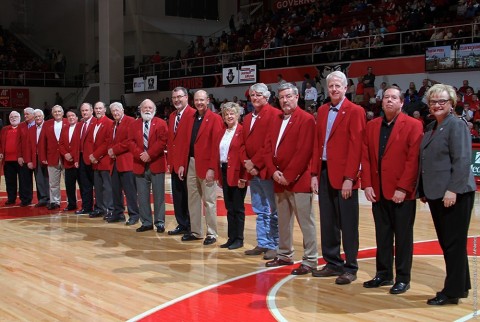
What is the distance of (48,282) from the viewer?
5.79 m

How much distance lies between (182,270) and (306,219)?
137 centimetres

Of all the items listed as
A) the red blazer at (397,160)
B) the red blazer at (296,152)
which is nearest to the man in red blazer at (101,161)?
the red blazer at (296,152)

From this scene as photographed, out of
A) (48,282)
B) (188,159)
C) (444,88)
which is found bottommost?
(48,282)

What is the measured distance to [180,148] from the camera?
7824 mm

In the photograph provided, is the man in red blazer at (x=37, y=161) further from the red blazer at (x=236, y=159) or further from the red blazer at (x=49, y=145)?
the red blazer at (x=236, y=159)

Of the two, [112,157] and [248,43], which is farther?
[248,43]

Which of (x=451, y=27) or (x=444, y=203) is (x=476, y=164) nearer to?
(x=451, y=27)

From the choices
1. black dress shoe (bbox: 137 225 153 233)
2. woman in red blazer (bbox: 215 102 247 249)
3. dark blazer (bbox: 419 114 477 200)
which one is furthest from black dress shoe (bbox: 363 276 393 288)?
black dress shoe (bbox: 137 225 153 233)

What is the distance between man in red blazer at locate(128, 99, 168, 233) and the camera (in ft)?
27.7

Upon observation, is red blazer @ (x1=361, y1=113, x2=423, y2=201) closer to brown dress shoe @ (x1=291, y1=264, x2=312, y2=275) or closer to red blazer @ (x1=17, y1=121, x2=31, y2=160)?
brown dress shoe @ (x1=291, y1=264, x2=312, y2=275)

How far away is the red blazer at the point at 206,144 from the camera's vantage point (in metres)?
7.54

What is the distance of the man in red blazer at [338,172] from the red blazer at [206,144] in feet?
6.46

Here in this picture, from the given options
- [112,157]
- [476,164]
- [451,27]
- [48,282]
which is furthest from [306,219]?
[451,27]

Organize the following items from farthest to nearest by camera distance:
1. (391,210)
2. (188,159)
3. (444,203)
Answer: (188,159) < (391,210) < (444,203)
